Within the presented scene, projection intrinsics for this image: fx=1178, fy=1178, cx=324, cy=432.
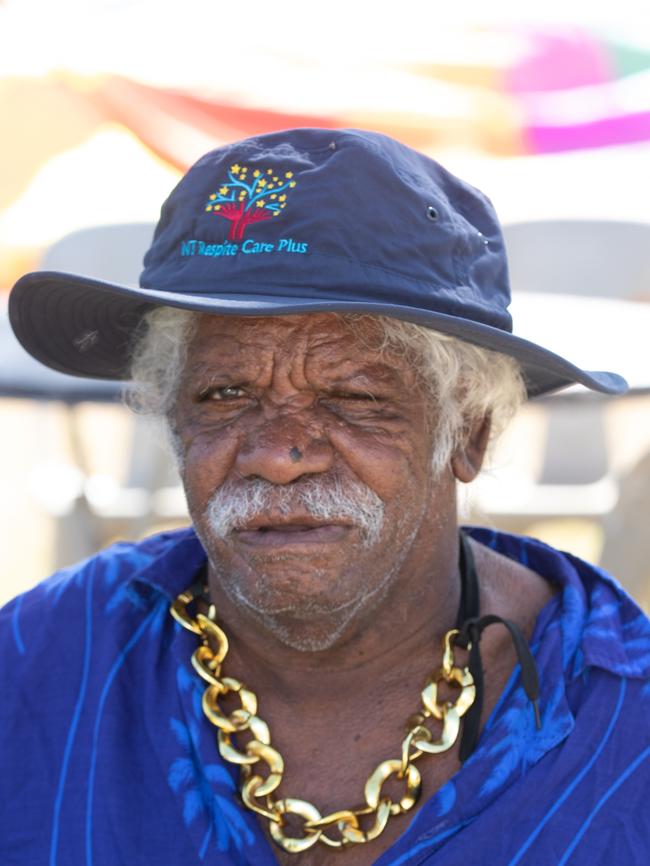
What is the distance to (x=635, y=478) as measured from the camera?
171 inches

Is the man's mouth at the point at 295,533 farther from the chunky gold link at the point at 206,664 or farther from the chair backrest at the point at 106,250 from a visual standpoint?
the chair backrest at the point at 106,250

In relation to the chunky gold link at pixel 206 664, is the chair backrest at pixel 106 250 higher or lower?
higher

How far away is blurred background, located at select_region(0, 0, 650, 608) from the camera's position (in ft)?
15.0

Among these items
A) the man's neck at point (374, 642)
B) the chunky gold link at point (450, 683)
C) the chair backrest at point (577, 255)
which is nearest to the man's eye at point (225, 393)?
the man's neck at point (374, 642)

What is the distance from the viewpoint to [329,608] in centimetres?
172

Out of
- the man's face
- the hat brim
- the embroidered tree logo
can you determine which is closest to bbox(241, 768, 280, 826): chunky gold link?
the man's face

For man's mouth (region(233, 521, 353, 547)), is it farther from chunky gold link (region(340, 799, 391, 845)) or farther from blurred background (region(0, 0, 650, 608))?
blurred background (region(0, 0, 650, 608))

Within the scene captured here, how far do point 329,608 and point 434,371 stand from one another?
1.29 feet

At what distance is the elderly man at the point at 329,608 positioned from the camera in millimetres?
1639

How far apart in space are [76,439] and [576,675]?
3169 mm

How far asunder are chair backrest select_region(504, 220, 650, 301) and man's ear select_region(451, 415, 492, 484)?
2.66 metres

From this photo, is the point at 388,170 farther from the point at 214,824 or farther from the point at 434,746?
the point at 214,824

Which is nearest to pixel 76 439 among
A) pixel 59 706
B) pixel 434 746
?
pixel 59 706

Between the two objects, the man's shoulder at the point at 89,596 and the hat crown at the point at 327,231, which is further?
the man's shoulder at the point at 89,596
